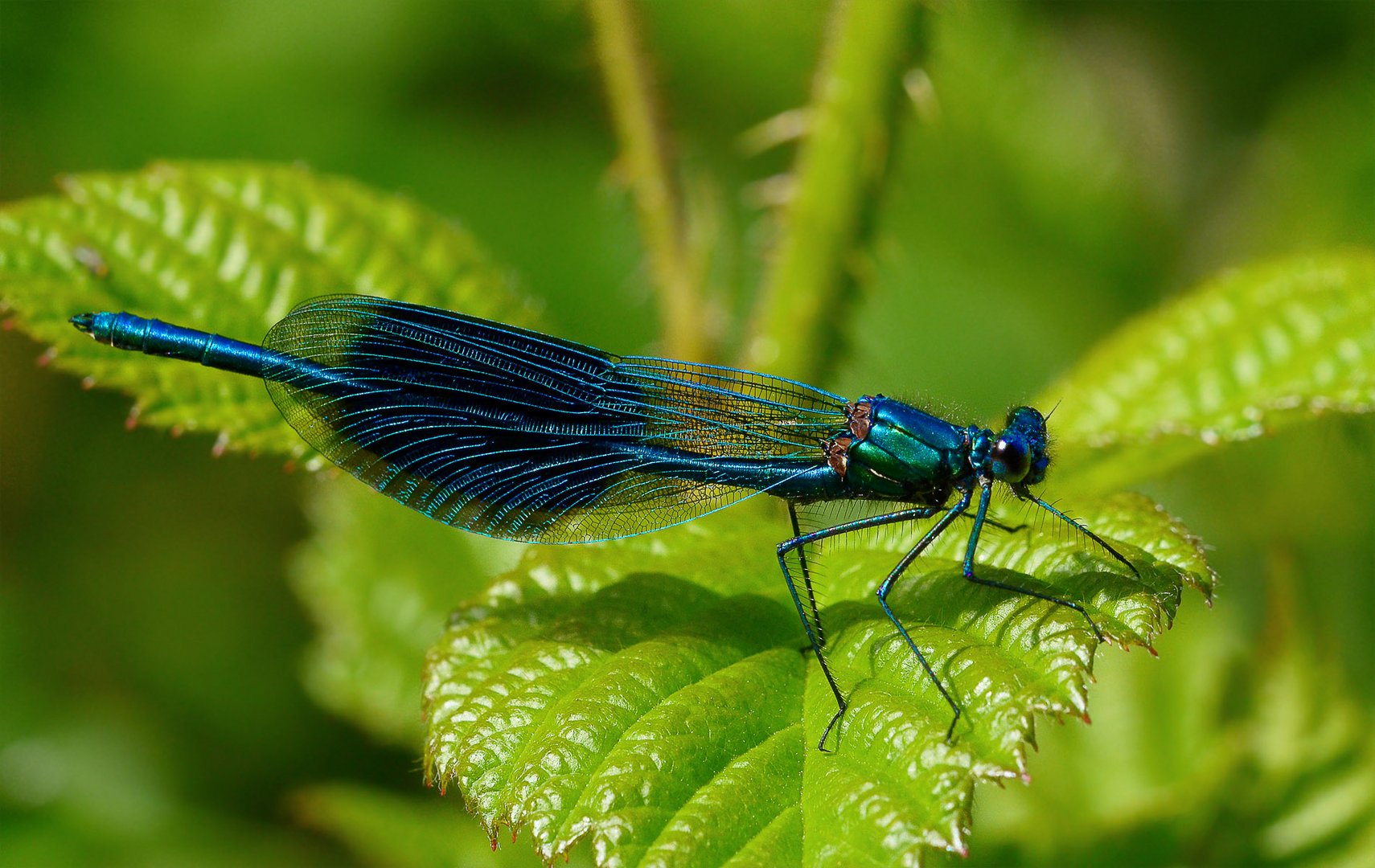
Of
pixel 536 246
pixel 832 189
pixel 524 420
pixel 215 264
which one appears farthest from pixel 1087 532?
pixel 536 246

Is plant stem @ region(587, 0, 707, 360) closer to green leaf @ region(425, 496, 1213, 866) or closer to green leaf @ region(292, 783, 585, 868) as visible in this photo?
green leaf @ region(425, 496, 1213, 866)

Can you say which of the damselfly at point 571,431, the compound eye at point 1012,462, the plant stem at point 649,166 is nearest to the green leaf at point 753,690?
the compound eye at point 1012,462

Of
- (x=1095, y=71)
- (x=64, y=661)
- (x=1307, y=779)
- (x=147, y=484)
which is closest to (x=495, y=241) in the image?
(x=147, y=484)

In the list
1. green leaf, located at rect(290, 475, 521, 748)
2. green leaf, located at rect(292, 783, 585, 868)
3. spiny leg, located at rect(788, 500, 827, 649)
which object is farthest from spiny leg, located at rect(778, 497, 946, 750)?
green leaf, located at rect(290, 475, 521, 748)

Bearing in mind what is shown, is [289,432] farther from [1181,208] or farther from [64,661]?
[1181,208]

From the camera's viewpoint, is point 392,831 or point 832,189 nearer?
point 832,189

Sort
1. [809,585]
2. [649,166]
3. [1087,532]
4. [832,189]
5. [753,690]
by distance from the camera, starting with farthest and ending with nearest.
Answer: [649,166]
[832,189]
[809,585]
[1087,532]
[753,690]

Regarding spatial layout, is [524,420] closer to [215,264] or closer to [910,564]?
[215,264]
